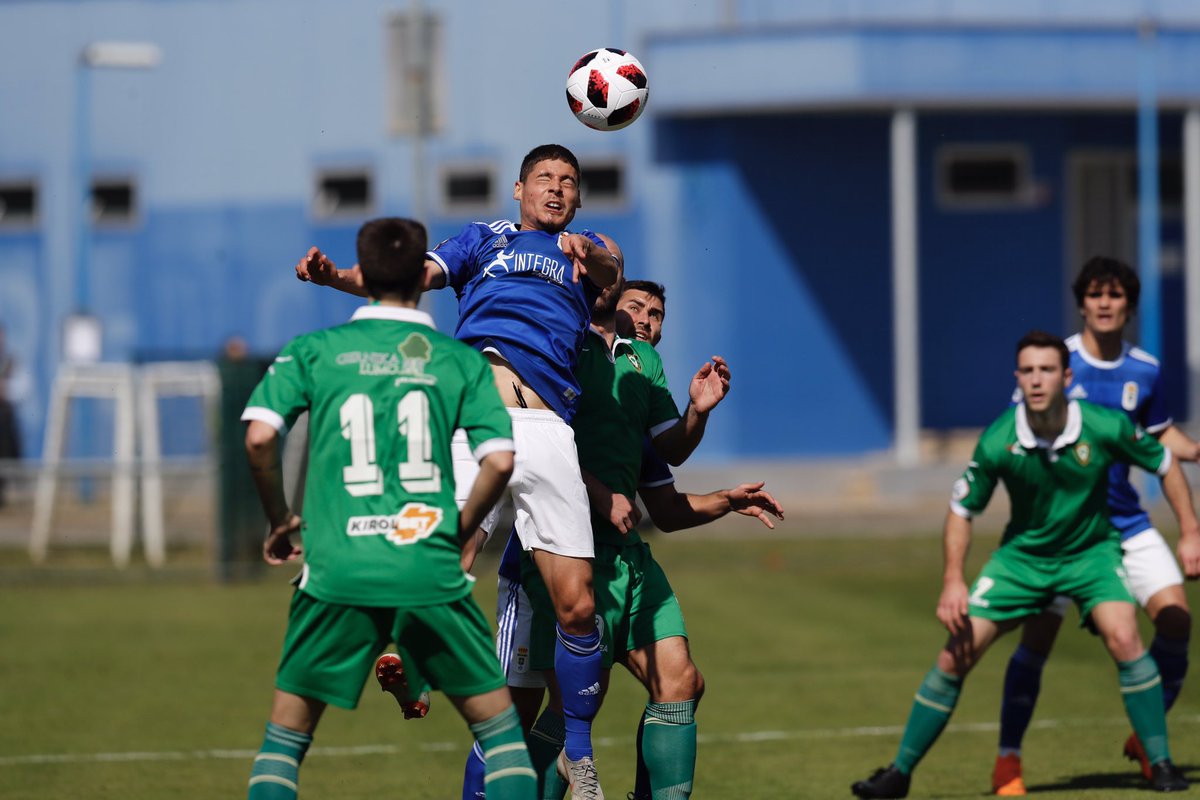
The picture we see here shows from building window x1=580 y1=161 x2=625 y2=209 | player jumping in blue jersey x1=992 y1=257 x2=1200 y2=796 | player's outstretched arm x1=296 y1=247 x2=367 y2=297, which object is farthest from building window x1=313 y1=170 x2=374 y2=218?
player's outstretched arm x1=296 y1=247 x2=367 y2=297

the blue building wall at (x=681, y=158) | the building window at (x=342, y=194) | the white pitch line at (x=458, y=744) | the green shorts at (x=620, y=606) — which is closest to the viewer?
the green shorts at (x=620, y=606)

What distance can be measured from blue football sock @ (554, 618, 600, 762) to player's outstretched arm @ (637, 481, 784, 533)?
35.5 inches

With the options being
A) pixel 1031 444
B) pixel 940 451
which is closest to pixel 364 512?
pixel 1031 444

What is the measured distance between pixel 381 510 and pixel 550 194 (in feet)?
6.15

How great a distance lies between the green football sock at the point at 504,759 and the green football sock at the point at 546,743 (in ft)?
4.13

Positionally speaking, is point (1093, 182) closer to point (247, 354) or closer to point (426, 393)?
point (247, 354)

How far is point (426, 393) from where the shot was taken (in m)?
5.95

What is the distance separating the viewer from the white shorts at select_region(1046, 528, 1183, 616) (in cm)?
868

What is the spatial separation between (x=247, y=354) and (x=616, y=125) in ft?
66.9

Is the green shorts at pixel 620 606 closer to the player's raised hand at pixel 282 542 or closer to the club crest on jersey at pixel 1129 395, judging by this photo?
the player's raised hand at pixel 282 542

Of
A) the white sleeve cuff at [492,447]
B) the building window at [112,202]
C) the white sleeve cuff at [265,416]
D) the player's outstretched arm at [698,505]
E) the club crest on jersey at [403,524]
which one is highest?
the building window at [112,202]

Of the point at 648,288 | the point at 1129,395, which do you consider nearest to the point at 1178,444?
the point at 1129,395

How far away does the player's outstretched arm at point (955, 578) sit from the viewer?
814 cm

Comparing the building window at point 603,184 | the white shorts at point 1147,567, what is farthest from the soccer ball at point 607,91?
the building window at point 603,184
